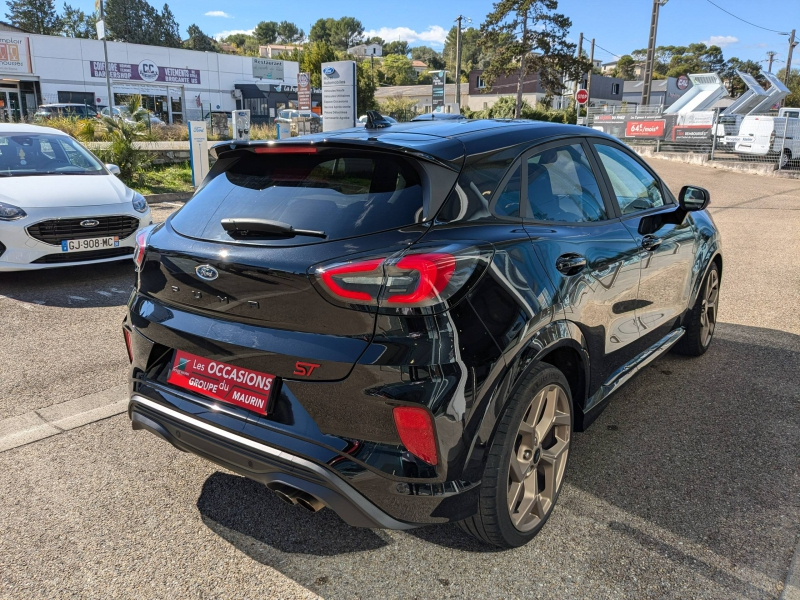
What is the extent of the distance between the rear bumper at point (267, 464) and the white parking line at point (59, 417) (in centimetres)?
133

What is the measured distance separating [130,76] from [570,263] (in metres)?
49.9

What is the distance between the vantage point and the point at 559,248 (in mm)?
2678

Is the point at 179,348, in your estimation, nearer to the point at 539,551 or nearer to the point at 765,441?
the point at 539,551

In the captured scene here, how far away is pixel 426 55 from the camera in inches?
7343

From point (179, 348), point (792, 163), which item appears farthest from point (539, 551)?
point (792, 163)

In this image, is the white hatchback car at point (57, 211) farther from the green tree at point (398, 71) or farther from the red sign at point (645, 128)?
the green tree at point (398, 71)

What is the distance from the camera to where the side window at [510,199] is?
8.37ft

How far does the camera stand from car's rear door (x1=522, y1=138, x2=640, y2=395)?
2678 millimetres

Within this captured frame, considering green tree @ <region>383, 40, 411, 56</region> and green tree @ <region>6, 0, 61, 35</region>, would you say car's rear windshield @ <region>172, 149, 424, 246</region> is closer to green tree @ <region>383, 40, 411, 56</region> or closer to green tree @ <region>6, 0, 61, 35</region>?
green tree @ <region>6, 0, 61, 35</region>

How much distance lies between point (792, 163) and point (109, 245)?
868 inches

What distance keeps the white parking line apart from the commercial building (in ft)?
125

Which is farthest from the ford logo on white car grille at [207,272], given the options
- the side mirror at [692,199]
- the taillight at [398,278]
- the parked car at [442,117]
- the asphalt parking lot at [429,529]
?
the side mirror at [692,199]

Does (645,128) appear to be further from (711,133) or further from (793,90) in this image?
(793,90)

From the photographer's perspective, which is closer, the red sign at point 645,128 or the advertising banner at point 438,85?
the red sign at point 645,128
